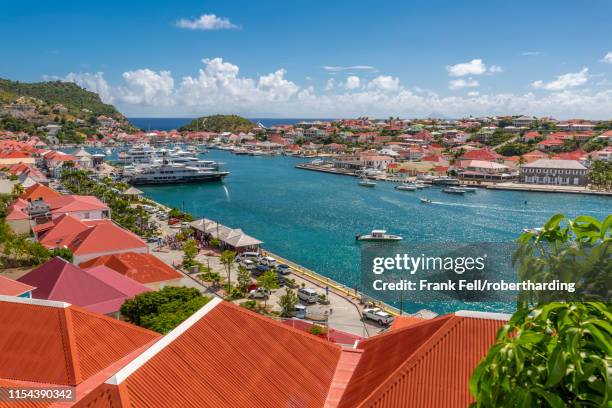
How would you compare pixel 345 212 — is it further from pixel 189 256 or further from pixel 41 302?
pixel 41 302

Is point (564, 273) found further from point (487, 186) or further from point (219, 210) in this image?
point (487, 186)

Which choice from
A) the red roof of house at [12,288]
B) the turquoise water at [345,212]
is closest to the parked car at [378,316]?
the turquoise water at [345,212]

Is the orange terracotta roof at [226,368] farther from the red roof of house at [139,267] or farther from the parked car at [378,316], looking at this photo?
the red roof of house at [139,267]

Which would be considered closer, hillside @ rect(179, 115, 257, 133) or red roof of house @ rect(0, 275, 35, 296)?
red roof of house @ rect(0, 275, 35, 296)

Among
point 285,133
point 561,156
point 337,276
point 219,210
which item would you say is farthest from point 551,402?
point 285,133

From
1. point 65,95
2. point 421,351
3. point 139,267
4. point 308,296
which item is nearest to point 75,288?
point 139,267

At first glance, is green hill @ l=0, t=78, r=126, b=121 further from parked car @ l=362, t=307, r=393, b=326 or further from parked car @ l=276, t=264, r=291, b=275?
parked car @ l=362, t=307, r=393, b=326

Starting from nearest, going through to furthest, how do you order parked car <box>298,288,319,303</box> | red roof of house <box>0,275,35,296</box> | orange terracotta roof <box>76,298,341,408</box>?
1. orange terracotta roof <box>76,298,341,408</box>
2. red roof of house <box>0,275,35,296</box>
3. parked car <box>298,288,319,303</box>

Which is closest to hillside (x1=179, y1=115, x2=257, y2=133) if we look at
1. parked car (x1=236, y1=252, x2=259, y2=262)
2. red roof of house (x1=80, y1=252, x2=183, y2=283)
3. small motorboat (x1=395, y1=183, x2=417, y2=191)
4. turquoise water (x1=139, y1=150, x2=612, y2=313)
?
turquoise water (x1=139, y1=150, x2=612, y2=313)
